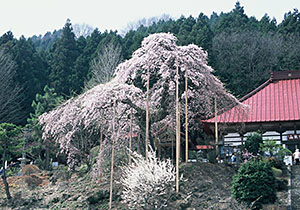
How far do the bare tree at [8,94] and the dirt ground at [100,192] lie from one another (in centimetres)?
1054

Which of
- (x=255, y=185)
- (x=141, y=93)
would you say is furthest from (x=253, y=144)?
(x=255, y=185)

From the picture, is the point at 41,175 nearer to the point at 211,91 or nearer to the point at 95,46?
the point at 211,91

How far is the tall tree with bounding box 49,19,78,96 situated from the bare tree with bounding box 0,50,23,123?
2.85 metres

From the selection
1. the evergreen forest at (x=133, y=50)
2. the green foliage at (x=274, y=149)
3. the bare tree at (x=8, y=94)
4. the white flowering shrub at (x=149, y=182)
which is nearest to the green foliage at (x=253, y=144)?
the green foliage at (x=274, y=149)

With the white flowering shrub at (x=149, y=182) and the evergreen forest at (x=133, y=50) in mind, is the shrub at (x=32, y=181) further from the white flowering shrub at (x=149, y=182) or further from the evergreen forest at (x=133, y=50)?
the evergreen forest at (x=133, y=50)

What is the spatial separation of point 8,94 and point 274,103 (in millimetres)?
19551

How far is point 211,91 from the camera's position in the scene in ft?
48.5

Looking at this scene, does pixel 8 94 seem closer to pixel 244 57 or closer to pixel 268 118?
pixel 244 57

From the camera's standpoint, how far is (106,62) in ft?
93.2

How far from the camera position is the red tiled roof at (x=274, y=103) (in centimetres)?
1633

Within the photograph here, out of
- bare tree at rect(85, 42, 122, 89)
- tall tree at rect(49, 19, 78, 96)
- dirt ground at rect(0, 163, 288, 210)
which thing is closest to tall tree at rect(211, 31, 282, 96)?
bare tree at rect(85, 42, 122, 89)

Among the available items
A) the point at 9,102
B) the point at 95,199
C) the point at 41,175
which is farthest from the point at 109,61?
the point at 95,199

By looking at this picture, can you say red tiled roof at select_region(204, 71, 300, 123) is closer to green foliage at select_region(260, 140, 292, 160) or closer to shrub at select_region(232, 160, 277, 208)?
green foliage at select_region(260, 140, 292, 160)

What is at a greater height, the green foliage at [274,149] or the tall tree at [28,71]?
the tall tree at [28,71]
